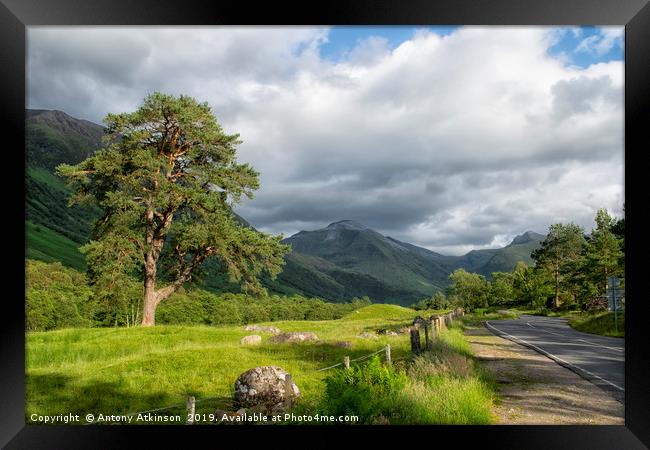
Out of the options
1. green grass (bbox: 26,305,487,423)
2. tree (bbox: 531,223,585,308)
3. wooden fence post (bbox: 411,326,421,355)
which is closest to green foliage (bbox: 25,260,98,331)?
green grass (bbox: 26,305,487,423)

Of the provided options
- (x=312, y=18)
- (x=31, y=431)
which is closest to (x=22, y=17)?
(x=312, y=18)

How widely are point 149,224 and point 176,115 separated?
524 centimetres

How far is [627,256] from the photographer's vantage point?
247 inches

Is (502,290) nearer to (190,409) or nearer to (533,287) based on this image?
(533,287)

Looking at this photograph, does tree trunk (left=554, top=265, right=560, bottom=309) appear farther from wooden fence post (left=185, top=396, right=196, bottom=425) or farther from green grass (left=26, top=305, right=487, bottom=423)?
wooden fence post (left=185, top=396, right=196, bottom=425)

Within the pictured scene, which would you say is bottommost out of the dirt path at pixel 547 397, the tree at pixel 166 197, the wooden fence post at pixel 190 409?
the dirt path at pixel 547 397

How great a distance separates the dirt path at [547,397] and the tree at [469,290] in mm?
62078

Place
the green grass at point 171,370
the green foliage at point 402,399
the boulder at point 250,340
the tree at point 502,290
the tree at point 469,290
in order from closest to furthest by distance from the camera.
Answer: the green foliage at point 402,399 → the green grass at point 171,370 → the boulder at point 250,340 → the tree at point 502,290 → the tree at point 469,290

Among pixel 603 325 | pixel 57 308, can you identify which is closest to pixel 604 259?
pixel 603 325

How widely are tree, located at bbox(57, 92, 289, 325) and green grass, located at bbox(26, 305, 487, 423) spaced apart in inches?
134

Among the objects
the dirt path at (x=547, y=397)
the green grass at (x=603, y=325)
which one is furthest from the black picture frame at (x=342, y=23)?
the green grass at (x=603, y=325)

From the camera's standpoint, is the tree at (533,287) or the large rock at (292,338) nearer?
the large rock at (292,338)

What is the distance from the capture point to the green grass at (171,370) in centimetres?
784

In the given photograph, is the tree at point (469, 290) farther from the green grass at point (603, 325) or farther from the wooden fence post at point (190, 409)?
the wooden fence post at point (190, 409)
